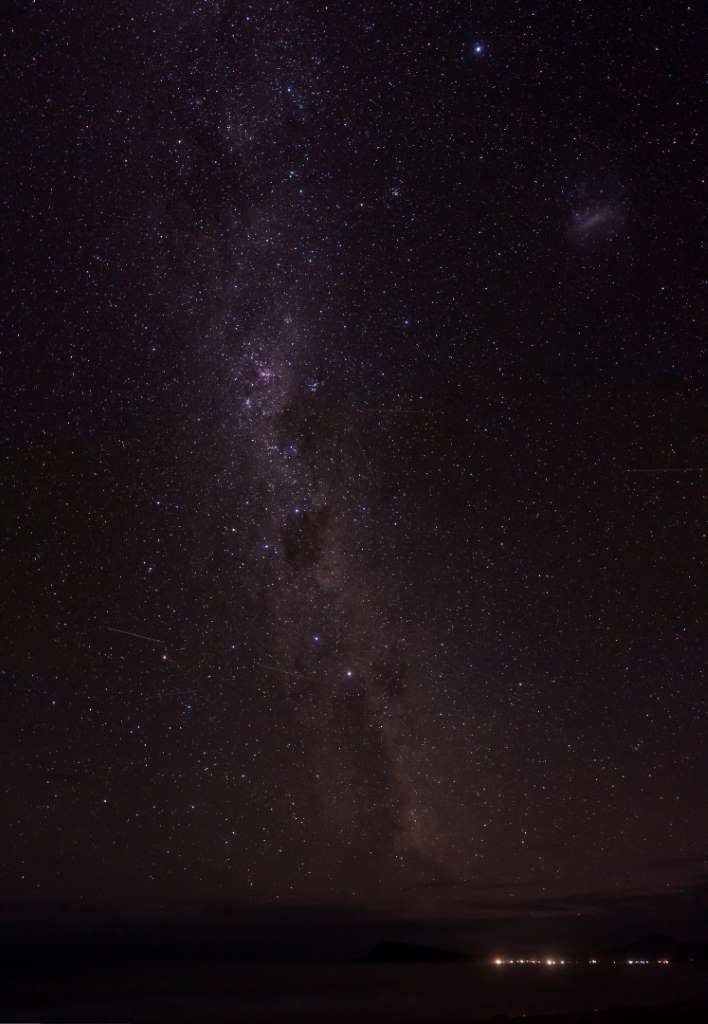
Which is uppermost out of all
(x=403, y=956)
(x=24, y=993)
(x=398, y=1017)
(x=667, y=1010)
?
(x=403, y=956)

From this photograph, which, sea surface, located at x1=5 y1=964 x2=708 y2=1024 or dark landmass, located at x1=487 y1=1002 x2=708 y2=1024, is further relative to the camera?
sea surface, located at x1=5 y1=964 x2=708 y2=1024

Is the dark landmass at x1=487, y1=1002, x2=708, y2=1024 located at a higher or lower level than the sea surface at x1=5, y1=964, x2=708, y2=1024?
lower

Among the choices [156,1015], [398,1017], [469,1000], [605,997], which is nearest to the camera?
[398,1017]

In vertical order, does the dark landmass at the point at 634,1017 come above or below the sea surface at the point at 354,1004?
below

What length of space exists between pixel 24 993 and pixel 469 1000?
4097 centimetres

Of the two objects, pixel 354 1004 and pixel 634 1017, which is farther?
pixel 354 1004

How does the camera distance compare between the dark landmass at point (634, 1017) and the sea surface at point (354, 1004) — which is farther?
the sea surface at point (354, 1004)

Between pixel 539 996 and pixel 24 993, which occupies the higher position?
pixel 24 993

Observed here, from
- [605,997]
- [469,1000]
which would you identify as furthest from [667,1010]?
[469,1000]

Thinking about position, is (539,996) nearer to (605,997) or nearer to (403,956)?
(605,997)

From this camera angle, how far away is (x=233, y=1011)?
40.8m

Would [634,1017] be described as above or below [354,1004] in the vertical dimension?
below

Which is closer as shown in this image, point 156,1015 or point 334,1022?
point 334,1022

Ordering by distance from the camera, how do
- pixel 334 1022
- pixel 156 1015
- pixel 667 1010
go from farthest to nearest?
pixel 156 1015 → pixel 334 1022 → pixel 667 1010
